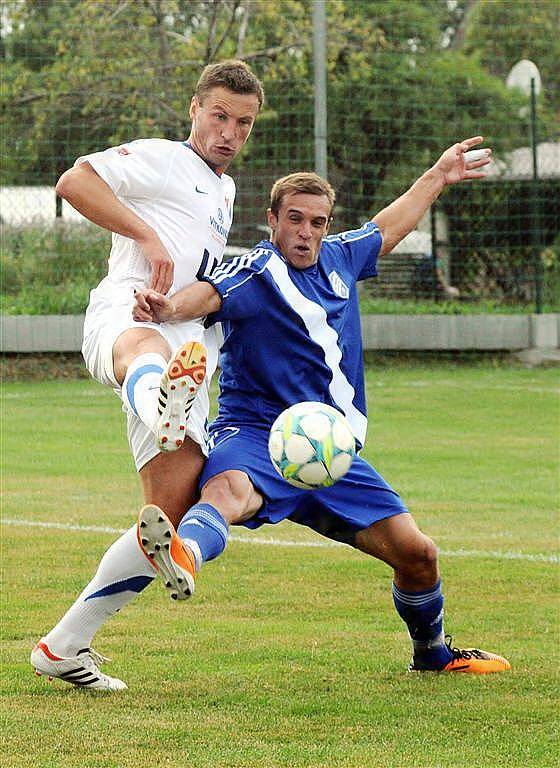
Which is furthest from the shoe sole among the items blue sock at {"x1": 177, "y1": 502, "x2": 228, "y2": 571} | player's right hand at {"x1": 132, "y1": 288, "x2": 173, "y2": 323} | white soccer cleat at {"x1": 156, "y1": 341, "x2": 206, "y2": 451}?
player's right hand at {"x1": 132, "y1": 288, "x2": 173, "y2": 323}

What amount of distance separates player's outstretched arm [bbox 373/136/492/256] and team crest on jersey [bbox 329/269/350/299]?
358 mm

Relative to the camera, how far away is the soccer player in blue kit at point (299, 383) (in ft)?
16.2

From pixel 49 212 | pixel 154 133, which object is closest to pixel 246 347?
pixel 49 212

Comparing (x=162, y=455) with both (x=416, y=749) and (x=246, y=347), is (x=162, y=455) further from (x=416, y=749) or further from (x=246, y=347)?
(x=416, y=749)

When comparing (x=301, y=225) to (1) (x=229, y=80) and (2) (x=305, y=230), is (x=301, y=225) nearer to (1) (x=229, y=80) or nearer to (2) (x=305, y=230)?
(2) (x=305, y=230)

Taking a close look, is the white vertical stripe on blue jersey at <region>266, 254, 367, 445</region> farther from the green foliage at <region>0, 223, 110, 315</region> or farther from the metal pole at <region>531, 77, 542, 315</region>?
the metal pole at <region>531, 77, 542, 315</region>

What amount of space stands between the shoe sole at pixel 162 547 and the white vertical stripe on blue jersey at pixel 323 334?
125 centimetres

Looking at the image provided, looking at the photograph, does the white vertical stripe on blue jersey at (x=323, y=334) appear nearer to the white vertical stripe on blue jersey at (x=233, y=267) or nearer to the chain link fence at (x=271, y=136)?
the white vertical stripe on blue jersey at (x=233, y=267)

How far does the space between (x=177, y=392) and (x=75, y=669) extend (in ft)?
4.12

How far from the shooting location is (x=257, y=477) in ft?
16.0

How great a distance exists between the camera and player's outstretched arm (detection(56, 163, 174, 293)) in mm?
5039

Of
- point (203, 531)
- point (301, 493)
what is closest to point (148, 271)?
point (301, 493)

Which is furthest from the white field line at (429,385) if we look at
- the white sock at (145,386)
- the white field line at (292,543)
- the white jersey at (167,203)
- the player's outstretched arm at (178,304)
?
the white sock at (145,386)

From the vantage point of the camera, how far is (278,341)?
16.9 feet
